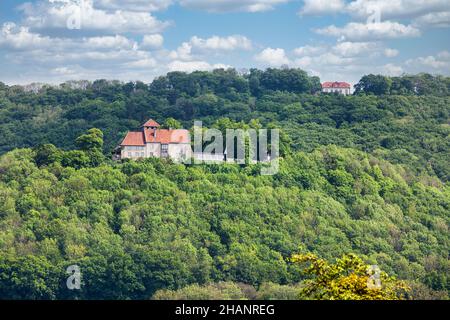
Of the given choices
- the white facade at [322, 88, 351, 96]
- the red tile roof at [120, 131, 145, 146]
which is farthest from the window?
the white facade at [322, 88, 351, 96]

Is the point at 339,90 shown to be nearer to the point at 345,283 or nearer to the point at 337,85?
the point at 337,85

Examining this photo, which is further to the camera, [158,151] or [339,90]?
[339,90]

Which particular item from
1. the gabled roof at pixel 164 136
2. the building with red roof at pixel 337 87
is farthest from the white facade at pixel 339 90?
the gabled roof at pixel 164 136

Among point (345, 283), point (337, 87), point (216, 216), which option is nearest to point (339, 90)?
point (337, 87)

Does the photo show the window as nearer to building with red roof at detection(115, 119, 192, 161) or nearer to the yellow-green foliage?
building with red roof at detection(115, 119, 192, 161)

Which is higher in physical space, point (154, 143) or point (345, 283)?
point (154, 143)

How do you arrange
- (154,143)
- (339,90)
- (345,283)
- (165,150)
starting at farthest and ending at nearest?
(339,90)
(165,150)
(154,143)
(345,283)
